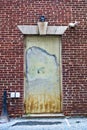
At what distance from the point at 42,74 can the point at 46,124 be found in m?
1.84

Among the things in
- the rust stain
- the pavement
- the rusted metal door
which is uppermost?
the rusted metal door

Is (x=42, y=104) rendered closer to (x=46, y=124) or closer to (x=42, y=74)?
(x=42, y=74)

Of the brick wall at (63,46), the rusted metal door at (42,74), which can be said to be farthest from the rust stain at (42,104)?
the brick wall at (63,46)

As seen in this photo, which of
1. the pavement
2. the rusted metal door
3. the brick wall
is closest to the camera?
the pavement

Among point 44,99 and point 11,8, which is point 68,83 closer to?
point 44,99

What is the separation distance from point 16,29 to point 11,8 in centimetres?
69

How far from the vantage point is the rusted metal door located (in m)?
9.93

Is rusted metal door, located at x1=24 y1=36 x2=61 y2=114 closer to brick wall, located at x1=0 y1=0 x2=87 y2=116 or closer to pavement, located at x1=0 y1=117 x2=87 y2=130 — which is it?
brick wall, located at x1=0 y1=0 x2=87 y2=116

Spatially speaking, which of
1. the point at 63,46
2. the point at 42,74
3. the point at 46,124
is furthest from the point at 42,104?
the point at 63,46

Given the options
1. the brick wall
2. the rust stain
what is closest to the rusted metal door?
the rust stain

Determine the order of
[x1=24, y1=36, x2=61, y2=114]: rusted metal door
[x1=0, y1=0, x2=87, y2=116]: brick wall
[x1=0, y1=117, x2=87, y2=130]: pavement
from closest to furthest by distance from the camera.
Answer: [x1=0, y1=117, x2=87, y2=130]: pavement < [x1=0, y1=0, x2=87, y2=116]: brick wall < [x1=24, y1=36, x2=61, y2=114]: rusted metal door

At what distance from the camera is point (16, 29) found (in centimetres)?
994

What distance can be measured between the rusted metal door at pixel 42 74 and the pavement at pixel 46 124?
Answer: 1.74ft

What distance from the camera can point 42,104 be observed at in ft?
32.6
